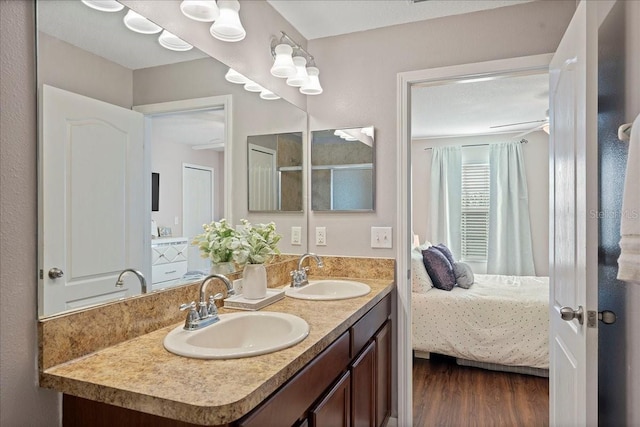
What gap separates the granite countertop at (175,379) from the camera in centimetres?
85

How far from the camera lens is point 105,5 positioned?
4.06 ft

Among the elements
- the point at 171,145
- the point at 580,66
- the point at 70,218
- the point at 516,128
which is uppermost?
the point at 516,128

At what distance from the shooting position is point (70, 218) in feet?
3.57

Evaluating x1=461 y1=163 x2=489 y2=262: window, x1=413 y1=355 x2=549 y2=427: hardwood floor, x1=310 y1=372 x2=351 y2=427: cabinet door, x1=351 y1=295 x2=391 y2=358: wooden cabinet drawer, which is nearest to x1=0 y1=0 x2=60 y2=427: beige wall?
x1=310 y1=372 x2=351 y2=427: cabinet door

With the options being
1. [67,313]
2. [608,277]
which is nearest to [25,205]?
[67,313]

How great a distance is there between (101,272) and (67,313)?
16 cm

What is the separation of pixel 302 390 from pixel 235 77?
54.8 inches

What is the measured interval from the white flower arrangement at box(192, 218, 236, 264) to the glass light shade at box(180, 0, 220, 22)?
0.81 meters

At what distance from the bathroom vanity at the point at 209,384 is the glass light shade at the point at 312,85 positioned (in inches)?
52.5

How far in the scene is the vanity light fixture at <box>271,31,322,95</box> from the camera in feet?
6.79

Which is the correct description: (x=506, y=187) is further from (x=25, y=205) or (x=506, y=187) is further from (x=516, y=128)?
(x=25, y=205)

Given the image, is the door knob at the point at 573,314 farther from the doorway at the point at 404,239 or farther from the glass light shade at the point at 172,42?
the glass light shade at the point at 172,42

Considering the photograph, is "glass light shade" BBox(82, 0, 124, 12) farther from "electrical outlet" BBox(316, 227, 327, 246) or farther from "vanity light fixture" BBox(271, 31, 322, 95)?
"electrical outlet" BBox(316, 227, 327, 246)

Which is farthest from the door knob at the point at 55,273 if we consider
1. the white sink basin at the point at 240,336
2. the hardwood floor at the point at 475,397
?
the hardwood floor at the point at 475,397
